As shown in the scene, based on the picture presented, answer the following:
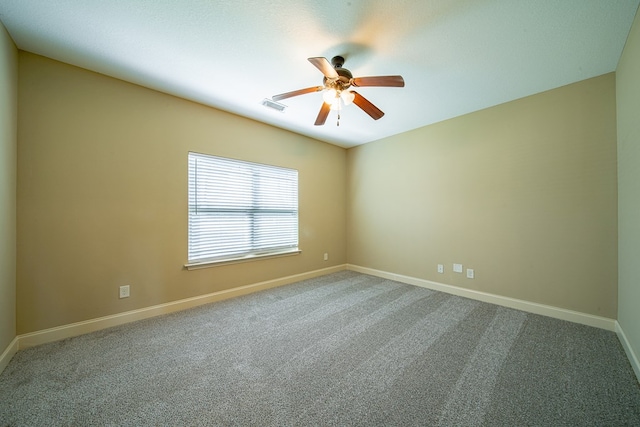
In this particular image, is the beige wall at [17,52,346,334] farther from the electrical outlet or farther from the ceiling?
the ceiling

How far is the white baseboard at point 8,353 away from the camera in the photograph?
170 centimetres

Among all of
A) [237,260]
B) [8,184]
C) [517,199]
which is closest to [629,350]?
[517,199]

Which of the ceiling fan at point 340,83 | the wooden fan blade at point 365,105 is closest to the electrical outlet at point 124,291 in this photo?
the ceiling fan at point 340,83

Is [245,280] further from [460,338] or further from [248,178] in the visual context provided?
[460,338]

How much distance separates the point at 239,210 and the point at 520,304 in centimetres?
372

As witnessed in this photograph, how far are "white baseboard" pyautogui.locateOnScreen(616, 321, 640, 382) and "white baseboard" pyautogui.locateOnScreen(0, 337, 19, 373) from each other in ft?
14.6

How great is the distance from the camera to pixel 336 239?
15.2 ft

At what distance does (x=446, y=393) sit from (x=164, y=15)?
3169mm

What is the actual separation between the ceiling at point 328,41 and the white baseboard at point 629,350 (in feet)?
7.86

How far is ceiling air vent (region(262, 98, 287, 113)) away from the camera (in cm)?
288

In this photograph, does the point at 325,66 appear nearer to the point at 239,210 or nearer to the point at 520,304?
the point at 239,210

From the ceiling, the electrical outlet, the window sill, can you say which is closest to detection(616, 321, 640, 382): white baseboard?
the ceiling

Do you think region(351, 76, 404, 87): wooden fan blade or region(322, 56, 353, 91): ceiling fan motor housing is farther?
region(322, 56, 353, 91): ceiling fan motor housing

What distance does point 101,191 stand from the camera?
233cm
